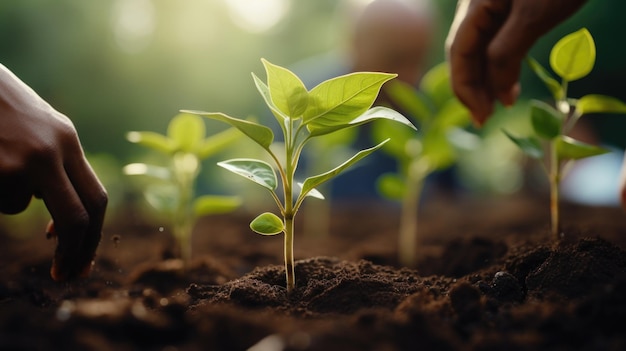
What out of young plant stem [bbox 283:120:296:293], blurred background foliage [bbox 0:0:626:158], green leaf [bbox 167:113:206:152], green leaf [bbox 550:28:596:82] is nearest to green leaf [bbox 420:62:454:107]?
green leaf [bbox 550:28:596:82]

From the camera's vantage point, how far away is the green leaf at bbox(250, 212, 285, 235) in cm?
128

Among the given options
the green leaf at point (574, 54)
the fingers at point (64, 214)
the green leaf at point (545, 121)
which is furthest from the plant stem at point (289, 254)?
the green leaf at point (574, 54)

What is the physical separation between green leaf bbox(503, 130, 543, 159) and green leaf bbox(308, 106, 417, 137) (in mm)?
505

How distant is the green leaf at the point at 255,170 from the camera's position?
1269 mm

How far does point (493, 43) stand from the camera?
1.71 meters

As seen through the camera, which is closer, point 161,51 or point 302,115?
point 302,115

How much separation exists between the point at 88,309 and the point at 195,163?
3.60 ft

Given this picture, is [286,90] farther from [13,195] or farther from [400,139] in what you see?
[400,139]

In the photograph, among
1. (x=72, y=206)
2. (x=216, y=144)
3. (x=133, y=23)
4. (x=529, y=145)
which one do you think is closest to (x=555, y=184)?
(x=529, y=145)

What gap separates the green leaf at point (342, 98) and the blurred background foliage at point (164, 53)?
4.97 meters

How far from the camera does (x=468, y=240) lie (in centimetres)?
205

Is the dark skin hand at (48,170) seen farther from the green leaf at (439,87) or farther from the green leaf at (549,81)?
the green leaf at (439,87)

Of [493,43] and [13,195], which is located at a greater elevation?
[493,43]

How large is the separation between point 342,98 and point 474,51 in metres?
0.75
